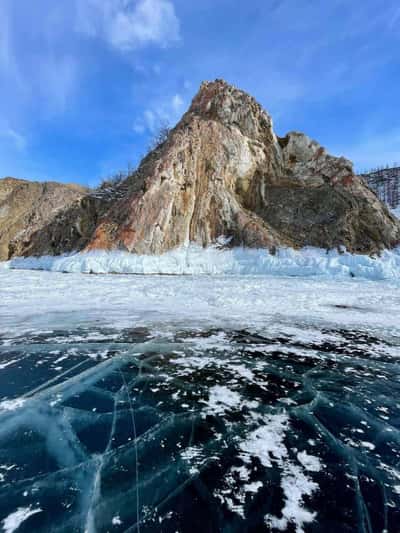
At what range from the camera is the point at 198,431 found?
6.95ft

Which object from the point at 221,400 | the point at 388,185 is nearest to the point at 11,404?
the point at 221,400

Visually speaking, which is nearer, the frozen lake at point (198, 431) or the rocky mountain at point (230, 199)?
the frozen lake at point (198, 431)

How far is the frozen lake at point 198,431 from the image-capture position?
1456 mm

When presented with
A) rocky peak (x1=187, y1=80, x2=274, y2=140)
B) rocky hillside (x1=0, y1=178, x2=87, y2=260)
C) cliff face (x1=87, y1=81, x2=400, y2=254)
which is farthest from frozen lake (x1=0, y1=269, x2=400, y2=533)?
rocky hillside (x1=0, y1=178, x2=87, y2=260)

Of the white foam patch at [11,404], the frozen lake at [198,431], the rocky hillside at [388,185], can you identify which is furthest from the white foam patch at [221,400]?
the rocky hillside at [388,185]

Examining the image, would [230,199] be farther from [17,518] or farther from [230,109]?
[17,518]

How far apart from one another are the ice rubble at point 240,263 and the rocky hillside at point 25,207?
13.9 m

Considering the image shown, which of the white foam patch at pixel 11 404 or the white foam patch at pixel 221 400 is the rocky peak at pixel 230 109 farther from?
the white foam patch at pixel 11 404

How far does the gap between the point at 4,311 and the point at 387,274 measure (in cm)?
Result: 1815

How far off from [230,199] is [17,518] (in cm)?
2396

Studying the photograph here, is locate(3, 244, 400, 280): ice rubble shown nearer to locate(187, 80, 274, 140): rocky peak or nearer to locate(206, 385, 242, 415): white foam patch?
locate(187, 80, 274, 140): rocky peak

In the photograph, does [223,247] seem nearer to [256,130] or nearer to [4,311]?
[256,130]

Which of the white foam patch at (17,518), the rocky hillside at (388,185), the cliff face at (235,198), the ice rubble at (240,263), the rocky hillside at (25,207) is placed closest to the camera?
the white foam patch at (17,518)

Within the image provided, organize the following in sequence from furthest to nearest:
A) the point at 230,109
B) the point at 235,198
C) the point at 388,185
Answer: the point at 388,185
the point at 230,109
the point at 235,198
